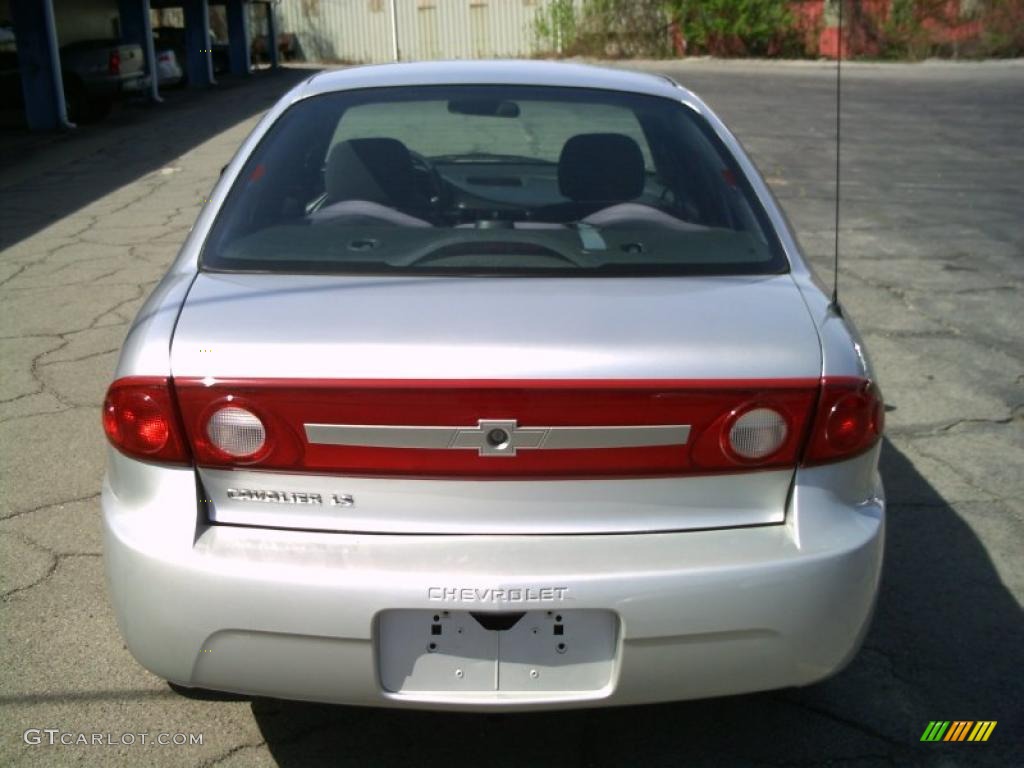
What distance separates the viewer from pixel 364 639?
87.4 inches

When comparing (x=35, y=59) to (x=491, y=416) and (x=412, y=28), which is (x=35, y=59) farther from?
(x=412, y=28)

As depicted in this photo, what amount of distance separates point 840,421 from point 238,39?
28027 mm

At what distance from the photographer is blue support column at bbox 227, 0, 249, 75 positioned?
2808 centimetres

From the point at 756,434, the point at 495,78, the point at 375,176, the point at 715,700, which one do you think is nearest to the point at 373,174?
the point at 375,176

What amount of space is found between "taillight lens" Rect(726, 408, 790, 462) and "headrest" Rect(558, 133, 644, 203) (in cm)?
113

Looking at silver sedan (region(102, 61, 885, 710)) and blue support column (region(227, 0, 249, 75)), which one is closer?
silver sedan (region(102, 61, 885, 710))


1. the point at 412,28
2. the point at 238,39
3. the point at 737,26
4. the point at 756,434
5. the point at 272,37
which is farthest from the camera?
the point at 412,28

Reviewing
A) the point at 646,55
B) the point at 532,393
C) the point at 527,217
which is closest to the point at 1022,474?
the point at 527,217

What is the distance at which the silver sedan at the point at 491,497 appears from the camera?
2.23m

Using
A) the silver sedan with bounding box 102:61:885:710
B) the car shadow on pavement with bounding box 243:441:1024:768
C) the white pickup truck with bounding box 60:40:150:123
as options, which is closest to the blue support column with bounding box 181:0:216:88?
the white pickup truck with bounding box 60:40:150:123

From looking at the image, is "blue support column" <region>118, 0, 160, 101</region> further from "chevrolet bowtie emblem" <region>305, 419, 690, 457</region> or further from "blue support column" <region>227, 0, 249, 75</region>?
"chevrolet bowtie emblem" <region>305, 419, 690, 457</region>

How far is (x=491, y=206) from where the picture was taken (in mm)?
3416

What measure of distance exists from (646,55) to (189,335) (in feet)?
113

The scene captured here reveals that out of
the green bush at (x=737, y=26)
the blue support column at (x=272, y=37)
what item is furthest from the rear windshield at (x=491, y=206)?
the green bush at (x=737, y=26)
